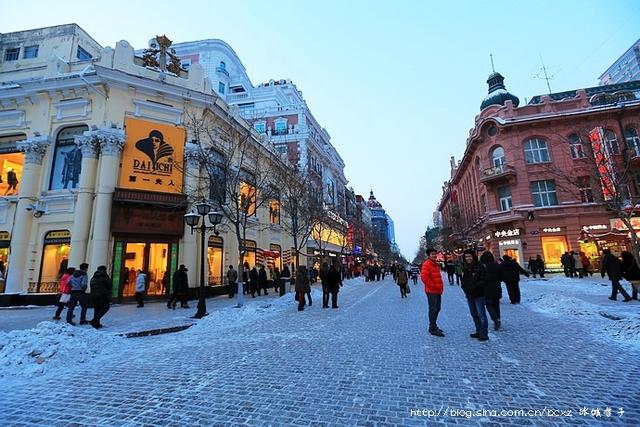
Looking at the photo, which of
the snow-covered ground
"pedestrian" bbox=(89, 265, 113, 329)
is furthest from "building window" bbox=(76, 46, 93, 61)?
the snow-covered ground

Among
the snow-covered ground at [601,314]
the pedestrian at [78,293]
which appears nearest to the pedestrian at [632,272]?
the snow-covered ground at [601,314]

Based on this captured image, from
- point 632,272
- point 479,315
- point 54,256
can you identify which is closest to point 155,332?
point 479,315

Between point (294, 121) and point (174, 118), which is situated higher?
point (294, 121)

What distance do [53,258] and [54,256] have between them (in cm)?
11

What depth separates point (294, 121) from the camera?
41688mm

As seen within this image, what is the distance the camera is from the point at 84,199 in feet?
54.7

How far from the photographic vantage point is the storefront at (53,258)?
649 inches

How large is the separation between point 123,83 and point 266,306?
15.2 meters

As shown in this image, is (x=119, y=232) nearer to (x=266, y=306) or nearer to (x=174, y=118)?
(x=174, y=118)

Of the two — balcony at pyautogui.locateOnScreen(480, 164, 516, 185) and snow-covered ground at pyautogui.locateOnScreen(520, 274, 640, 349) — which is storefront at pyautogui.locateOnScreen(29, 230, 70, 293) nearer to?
snow-covered ground at pyautogui.locateOnScreen(520, 274, 640, 349)

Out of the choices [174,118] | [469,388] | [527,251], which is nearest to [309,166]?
[174,118]

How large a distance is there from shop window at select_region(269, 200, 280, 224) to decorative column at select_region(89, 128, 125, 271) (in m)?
13.3

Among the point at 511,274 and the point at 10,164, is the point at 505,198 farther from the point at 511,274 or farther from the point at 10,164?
the point at 10,164

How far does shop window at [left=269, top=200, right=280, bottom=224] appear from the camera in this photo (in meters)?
28.9
